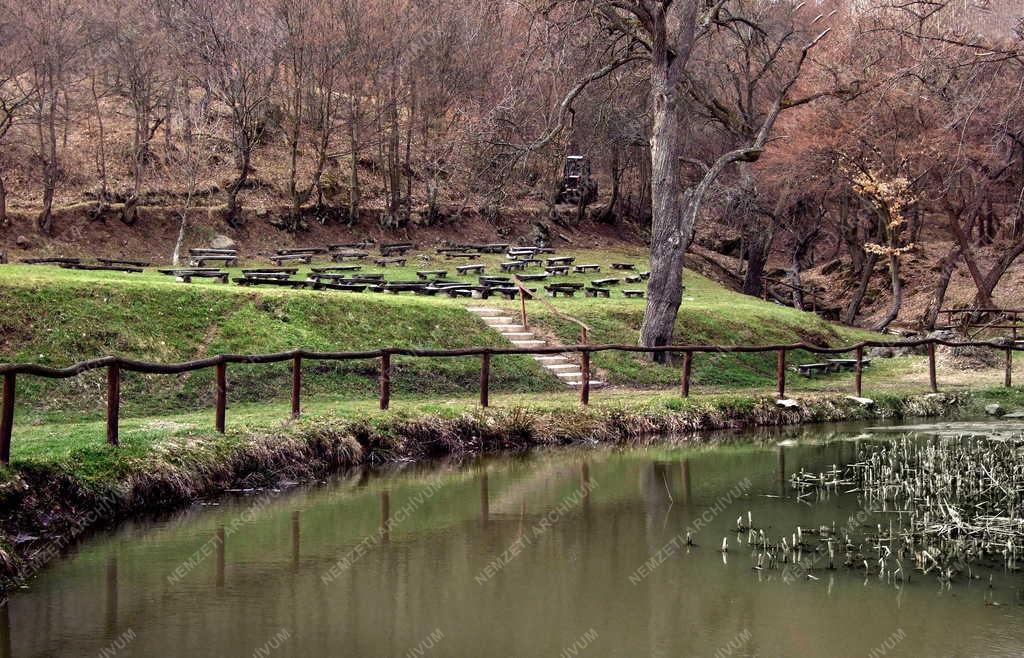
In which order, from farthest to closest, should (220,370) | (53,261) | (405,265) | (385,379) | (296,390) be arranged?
(405,265) < (53,261) < (385,379) < (296,390) < (220,370)

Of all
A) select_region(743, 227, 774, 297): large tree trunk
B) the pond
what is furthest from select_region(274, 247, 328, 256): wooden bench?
the pond

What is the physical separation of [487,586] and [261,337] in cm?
1186

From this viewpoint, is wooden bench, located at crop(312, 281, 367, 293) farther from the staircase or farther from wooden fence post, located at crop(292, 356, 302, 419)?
wooden fence post, located at crop(292, 356, 302, 419)

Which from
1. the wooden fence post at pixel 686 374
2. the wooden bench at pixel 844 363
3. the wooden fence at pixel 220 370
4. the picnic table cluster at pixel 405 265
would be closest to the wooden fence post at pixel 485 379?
the wooden fence at pixel 220 370

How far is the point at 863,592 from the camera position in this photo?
952cm

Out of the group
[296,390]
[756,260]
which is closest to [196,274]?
[296,390]

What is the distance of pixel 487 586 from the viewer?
10.0 metres

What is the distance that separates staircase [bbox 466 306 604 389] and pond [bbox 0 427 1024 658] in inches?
309

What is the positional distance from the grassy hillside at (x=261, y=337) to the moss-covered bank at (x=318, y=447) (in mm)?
2905

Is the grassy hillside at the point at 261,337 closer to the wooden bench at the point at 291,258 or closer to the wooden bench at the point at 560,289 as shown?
the wooden bench at the point at 560,289

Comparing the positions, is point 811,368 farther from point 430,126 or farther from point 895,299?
point 430,126

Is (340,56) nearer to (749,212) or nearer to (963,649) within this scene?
(749,212)

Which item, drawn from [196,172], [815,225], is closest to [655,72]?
[196,172]

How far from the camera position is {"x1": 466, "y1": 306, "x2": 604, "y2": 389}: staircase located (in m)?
22.4
